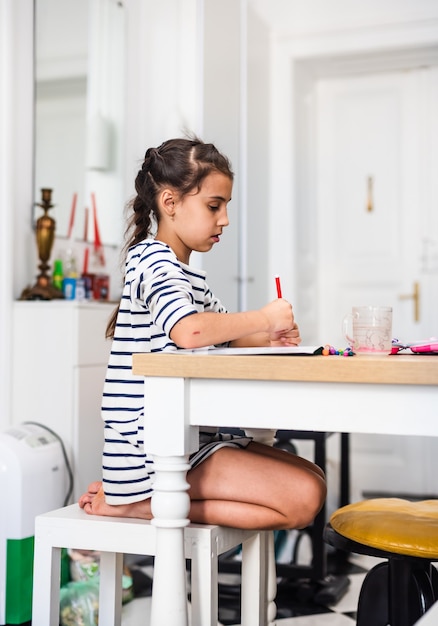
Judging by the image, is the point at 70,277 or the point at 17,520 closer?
the point at 17,520

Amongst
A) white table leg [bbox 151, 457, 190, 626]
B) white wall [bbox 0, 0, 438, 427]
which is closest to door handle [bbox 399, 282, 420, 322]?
white wall [bbox 0, 0, 438, 427]

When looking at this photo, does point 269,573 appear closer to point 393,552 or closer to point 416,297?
point 393,552

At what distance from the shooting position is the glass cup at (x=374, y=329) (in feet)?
4.99

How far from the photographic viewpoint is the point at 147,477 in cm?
145

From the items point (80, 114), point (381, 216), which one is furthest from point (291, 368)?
point (381, 216)

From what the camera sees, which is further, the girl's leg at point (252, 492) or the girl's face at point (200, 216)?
the girl's face at point (200, 216)

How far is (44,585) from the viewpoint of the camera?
57.3 inches

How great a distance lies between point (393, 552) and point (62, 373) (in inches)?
53.4

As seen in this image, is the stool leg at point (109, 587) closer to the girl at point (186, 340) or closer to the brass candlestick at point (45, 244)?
the girl at point (186, 340)

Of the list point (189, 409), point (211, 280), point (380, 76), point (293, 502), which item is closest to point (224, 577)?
point (211, 280)

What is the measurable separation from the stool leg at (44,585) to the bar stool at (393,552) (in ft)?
1.76

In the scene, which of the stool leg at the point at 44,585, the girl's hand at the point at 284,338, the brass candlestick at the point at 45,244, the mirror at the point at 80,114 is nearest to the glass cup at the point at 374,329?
the girl's hand at the point at 284,338

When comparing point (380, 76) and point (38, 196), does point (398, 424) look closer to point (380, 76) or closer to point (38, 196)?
point (38, 196)

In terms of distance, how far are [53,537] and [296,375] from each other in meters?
0.60
